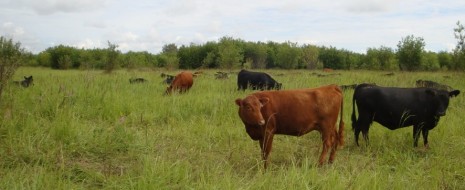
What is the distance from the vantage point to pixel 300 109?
5.17 metres

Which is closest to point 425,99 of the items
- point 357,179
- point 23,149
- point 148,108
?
point 357,179

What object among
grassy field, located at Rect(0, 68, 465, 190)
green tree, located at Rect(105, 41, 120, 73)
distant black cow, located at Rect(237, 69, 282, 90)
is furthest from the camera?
green tree, located at Rect(105, 41, 120, 73)

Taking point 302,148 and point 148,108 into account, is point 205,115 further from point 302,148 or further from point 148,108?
point 302,148

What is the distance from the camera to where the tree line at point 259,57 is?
125ft

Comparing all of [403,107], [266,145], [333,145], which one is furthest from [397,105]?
[266,145]

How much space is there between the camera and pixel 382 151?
6246 millimetres

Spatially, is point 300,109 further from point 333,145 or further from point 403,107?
point 403,107

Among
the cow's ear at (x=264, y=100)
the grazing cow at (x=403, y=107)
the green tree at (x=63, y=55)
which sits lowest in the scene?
the grazing cow at (x=403, y=107)

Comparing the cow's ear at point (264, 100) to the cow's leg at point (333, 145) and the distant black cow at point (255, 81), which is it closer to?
the cow's leg at point (333, 145)

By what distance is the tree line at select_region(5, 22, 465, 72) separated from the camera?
3800 centimetres

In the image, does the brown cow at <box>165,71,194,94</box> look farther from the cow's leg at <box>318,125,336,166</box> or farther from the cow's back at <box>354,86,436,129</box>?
the cow's leg at <box>318,125,336,166</box>

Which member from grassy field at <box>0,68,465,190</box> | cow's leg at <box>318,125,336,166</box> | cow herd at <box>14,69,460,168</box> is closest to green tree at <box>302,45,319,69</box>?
grassy field at <box>0,68,465,190</box>

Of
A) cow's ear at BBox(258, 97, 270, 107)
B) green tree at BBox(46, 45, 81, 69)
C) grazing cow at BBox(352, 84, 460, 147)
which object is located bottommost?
grazing cow at BBox(352, 84, 460, 147)

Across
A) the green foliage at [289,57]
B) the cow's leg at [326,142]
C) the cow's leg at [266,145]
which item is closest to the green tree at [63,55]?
the green foliage at [289,57]
